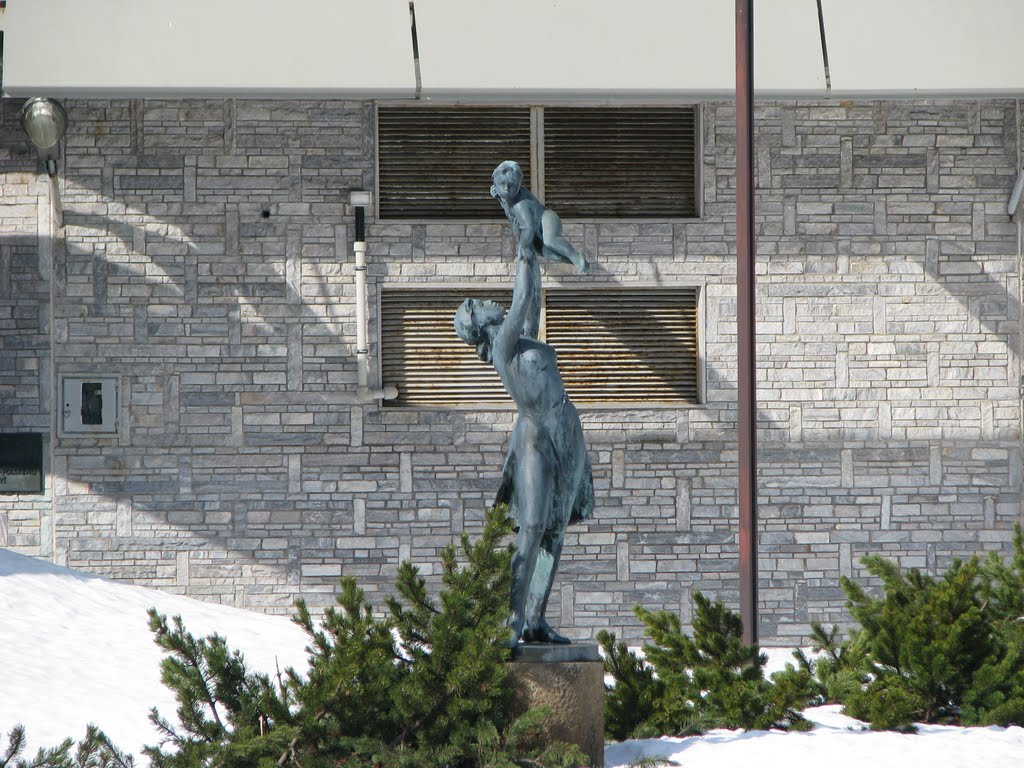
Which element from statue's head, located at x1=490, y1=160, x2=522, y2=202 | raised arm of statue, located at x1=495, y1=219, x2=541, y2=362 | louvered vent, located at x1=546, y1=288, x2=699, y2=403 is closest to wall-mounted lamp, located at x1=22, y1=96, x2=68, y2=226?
louvered vent, located at x1=546, y1=288, x2=699, y2=403

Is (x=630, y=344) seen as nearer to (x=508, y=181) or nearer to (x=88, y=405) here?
(x=88, y=405)

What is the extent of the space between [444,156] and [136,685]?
639cm

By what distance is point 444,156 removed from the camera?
48.7 feet

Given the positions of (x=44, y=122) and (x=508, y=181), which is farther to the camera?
(x=44, y=122)

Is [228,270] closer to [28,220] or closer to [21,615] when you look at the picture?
[28,220]

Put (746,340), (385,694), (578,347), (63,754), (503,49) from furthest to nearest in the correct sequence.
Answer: (578,347)
(503,49)
(746,340)
(385,694)
(63,754)

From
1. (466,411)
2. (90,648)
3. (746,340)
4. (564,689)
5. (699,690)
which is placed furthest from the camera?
(466,411)

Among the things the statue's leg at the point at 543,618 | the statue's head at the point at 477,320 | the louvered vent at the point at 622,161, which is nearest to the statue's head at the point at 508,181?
the statue's head at the point at 477,320

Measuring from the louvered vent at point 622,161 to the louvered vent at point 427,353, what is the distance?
128 centimetres

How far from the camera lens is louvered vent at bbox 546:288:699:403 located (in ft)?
48.8

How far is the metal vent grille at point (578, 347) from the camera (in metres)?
14.8

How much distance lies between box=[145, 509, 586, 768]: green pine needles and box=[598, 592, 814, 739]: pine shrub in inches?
45.3

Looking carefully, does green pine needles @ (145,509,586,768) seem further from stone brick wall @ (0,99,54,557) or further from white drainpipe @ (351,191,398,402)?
stone brick wall @ (0,99,54,557)

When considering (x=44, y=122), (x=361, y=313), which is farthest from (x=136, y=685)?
(x=44, y=122)
